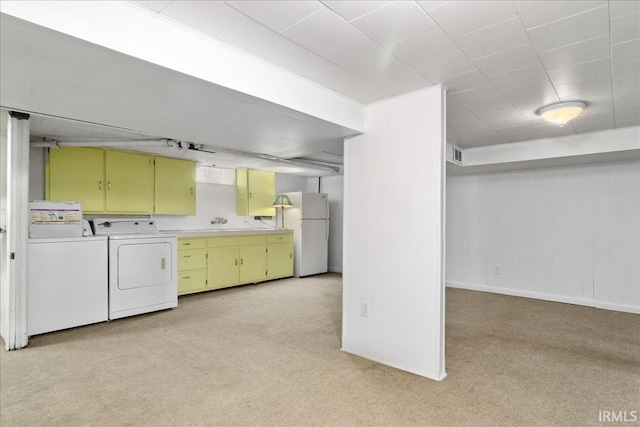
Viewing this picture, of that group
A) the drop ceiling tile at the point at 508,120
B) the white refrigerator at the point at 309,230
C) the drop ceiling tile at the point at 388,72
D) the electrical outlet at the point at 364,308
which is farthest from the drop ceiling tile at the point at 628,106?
the white refrigerator at the point at 309,230

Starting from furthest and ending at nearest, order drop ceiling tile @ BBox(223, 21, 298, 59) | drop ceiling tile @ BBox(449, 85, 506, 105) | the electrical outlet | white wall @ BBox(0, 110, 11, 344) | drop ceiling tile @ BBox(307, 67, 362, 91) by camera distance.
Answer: white wall @ BBox(0, 110, 11, 344) < the electrical outlet < drop ceiling tile @ BBox(449, 85, 506, 105) < drop ceiling tile @ BBox(307, 67, 362, 91) < drop ceiling tile @ BBox(223, 21, 298, 59)

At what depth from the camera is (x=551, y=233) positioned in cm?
489

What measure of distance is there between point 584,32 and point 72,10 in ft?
8.04

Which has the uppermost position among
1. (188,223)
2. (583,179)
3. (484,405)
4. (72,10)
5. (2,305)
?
(72,10)

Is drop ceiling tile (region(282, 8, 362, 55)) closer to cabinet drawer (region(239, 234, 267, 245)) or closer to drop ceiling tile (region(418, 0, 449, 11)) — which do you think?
drop ceiling tile (region(418, 0, 449, 11))

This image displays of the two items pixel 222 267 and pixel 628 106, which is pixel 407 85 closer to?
pixel 628 106

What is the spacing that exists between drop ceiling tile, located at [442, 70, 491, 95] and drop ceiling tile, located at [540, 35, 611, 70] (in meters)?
0.37

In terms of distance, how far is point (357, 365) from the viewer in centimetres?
268

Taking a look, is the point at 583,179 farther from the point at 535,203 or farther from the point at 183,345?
the point at 183,345

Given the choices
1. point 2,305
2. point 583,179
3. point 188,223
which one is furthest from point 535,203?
point 2,305

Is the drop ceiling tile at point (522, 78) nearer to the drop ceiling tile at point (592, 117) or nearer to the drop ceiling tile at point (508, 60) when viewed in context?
the drop ceiling tile at point (508, 60)

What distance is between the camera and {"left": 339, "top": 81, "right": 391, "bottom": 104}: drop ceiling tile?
2521mm

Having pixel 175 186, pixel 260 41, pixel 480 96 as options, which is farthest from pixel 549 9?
pixel 175 186

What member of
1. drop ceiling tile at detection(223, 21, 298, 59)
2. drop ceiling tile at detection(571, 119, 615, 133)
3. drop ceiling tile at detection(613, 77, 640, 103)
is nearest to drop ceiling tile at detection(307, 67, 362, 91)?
drop ceiling tile at detection(223, 21, 298, 59)
